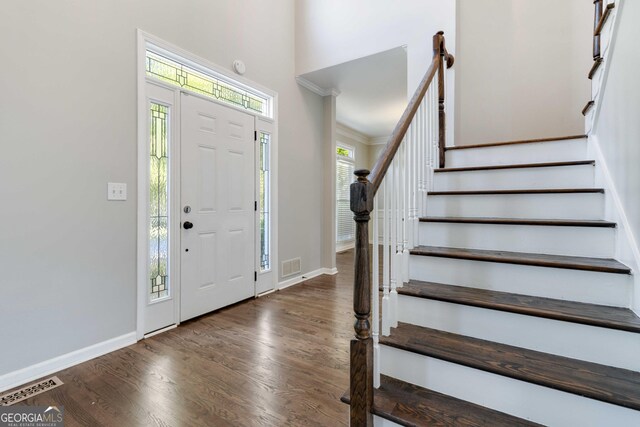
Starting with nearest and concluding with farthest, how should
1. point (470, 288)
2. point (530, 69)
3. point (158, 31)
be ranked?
1. point (470, 288)
2. point (158, 31)
3. point (530, 69)

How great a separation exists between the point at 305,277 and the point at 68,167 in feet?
9.35

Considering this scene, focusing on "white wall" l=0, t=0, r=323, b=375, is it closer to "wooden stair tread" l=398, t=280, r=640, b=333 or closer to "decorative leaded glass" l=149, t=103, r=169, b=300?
"decorative leaded glass" l=149, t=103, r=169, b=300

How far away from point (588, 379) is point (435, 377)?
1.75ft

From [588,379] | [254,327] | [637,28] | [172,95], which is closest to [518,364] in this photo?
[588,379]

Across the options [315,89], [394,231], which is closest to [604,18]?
[394,231]

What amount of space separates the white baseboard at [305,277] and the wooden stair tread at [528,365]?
2396 millimetres

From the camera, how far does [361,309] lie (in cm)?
117

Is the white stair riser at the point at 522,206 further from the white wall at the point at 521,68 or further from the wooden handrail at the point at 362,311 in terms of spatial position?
the white wall at the point at 521,68

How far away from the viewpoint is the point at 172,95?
2.51 metres

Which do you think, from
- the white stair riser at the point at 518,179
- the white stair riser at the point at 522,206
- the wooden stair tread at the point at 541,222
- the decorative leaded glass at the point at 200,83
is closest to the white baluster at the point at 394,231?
the wooden stair tread at the point at 541,222

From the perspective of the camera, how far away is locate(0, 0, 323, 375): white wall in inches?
68.2

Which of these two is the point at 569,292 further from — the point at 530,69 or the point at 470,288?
the point at 530,69

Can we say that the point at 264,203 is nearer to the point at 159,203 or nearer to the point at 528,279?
the point at 159,203

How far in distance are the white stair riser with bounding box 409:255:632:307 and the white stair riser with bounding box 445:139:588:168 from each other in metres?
1.08
